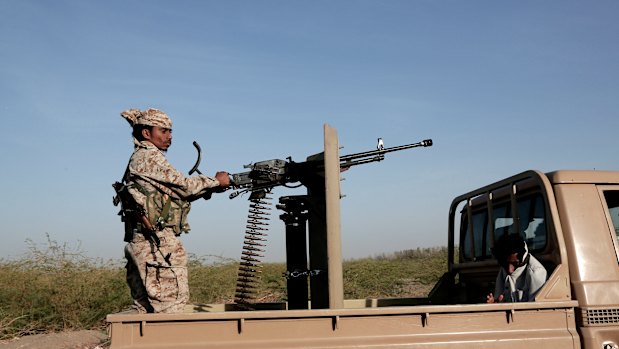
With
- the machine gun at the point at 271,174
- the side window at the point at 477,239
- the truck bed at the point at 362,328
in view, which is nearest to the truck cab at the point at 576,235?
the truck bed at the point at 362,328

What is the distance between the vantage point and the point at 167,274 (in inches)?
151

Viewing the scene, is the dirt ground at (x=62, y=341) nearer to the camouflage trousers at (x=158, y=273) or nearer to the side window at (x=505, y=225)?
the camouflage trousers at (x=158, y=273)

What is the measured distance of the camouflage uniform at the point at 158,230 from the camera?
3.81 m

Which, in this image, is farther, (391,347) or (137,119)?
(137,119)

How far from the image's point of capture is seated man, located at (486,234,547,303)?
3.97m

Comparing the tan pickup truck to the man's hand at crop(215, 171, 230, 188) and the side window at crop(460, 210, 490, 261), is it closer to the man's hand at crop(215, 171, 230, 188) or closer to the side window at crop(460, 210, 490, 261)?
the side window at crop(460, 210, 490, 261)

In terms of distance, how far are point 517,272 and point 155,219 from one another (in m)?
2.54

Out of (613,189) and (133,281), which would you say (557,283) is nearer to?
(613,189)

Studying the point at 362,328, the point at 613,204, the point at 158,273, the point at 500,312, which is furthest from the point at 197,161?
the point at 613,204

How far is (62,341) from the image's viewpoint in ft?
28.3

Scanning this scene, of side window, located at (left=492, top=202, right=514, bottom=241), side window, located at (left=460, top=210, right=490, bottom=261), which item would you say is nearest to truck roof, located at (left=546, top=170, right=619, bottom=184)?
side window, located at (left=492, top=202, right=514, bottom=241)

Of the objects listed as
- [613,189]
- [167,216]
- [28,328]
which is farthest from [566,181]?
[28,328]

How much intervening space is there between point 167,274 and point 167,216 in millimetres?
388

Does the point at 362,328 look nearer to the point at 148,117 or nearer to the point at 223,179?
the point at 223,179
